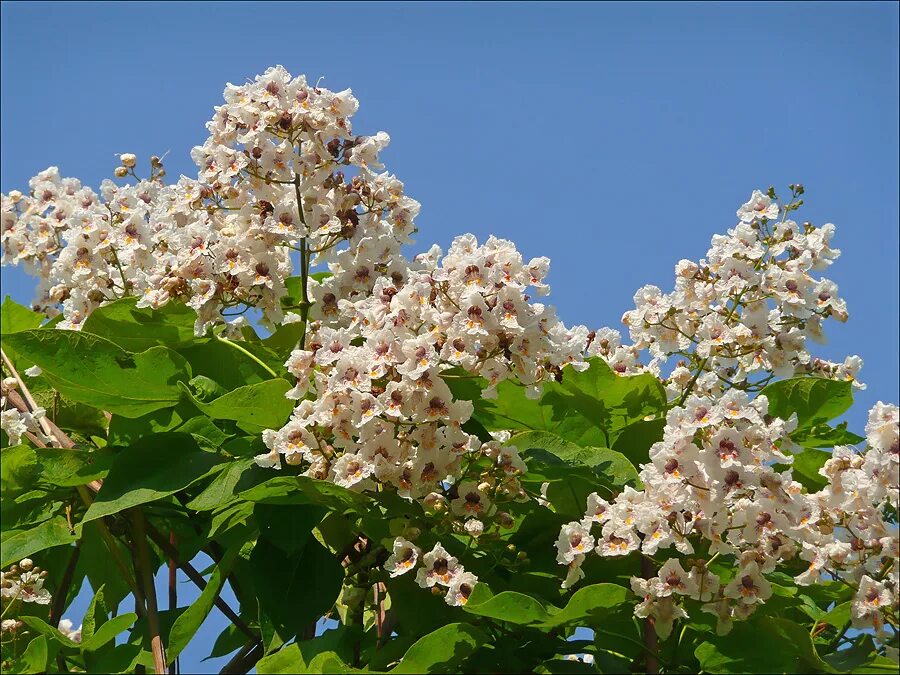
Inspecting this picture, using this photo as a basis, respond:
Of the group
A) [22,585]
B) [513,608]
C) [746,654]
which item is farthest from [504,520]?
→ [22,585]

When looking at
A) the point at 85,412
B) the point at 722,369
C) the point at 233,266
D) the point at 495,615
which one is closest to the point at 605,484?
the point at 495,615

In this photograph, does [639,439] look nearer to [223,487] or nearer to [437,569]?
→ [437,569]

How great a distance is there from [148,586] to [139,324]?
57 cm

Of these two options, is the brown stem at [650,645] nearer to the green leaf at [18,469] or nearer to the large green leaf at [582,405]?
the large green leaf at [582,405]

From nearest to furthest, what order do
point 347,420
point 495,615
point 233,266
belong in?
point 495,615 → point 347,420 → point 233,266

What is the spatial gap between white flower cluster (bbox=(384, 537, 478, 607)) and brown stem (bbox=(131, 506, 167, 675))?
0.45m

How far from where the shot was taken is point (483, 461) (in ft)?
7.39

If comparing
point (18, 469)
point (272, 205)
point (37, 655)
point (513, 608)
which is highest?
point (272, 205)

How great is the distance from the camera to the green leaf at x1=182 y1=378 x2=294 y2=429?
2123 millimetres

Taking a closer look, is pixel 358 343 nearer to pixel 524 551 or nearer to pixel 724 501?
pixel 524 551

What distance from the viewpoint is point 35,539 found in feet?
7.27

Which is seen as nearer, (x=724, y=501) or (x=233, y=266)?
(x=724, y=501)

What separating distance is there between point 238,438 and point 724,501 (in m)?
0.95

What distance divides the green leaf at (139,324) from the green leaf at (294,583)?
56 centimetres
